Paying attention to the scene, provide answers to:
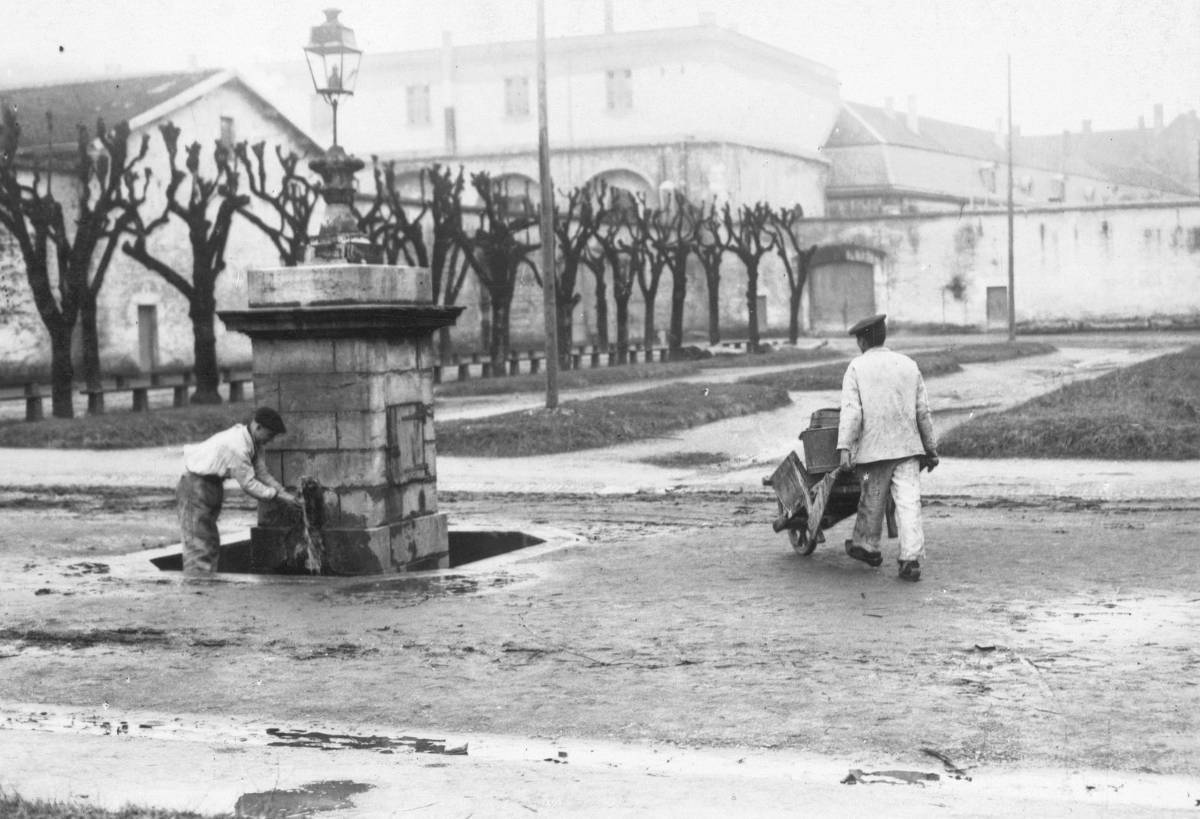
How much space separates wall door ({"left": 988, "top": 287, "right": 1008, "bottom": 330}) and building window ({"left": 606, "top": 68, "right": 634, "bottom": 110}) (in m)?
14.8

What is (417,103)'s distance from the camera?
203 feet

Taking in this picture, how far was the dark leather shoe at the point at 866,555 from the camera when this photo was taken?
9.34 meters

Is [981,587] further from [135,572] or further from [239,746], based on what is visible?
[135,572]

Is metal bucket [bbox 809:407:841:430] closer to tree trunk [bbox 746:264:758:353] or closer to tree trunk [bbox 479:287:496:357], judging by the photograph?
tree trunk [bbox 746:264:758:353]

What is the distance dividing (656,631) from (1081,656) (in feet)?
6.52

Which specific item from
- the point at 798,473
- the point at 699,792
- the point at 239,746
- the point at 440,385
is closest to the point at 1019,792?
the point at 699,792

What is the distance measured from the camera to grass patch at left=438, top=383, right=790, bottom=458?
18.2 meters

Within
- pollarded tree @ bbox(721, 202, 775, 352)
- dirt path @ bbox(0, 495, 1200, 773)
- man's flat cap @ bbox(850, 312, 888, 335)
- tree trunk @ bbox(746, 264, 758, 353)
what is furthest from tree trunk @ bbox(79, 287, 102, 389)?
pollarded tree @ bbox(721, 202, 775, 352)

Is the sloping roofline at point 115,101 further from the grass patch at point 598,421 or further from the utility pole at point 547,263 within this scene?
the grass patch at point 598,421

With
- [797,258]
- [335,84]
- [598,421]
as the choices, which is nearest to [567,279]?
[598,421]

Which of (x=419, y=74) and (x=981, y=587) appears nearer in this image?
(x=981, y=587)

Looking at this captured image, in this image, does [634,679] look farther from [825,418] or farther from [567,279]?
[567,279]

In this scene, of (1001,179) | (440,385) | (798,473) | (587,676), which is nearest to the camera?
(587,676)

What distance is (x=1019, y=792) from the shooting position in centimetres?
498
